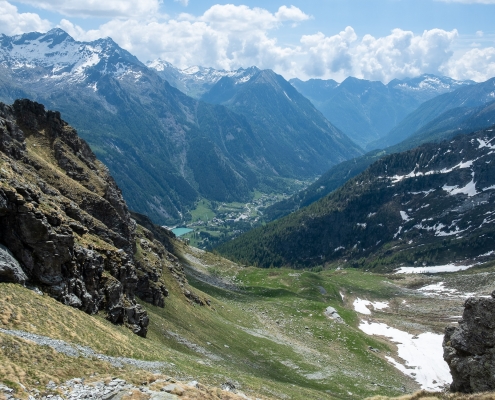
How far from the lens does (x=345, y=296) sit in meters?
154

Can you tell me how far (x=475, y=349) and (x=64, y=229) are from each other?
4429 centimetres

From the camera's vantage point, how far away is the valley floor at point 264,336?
31.8 m

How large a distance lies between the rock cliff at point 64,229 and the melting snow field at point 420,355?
180ft

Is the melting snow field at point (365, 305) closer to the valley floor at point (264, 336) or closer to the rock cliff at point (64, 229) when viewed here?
the valley floor at point (264, 336)

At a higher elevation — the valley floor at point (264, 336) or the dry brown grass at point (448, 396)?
the dry brown grass at point (448, 396)

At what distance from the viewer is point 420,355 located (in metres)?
91.6

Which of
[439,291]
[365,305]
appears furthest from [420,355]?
[439,291]

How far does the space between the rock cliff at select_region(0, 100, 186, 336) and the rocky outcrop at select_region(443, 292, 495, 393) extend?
35839 mm

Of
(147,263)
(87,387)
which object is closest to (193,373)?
(87,387)

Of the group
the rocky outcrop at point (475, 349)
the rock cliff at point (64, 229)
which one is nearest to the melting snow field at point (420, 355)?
the rocky outcrop at point (475, 349)

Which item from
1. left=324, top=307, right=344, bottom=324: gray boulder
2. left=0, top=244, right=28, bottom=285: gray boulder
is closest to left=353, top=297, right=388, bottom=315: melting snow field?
left=324, top=307, right=344, bottom=324: gray boulder

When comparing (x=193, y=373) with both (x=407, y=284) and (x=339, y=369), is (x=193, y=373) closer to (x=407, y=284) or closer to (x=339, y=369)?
(x=339, y=369)

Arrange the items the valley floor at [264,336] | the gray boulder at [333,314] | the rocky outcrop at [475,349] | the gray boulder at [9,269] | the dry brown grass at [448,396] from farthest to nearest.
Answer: the gray boulder at [333,314], the gray boulder at [9,269], the rocky outcrop at [475,349], the valley floor at [264,336], the dry brown grass at [448,396]

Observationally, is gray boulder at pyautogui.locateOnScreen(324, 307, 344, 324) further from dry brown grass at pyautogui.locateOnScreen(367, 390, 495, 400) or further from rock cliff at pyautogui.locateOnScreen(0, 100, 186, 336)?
dry brown grass at pyautogui.locateOnScreen(367, 390, 495, 400)
